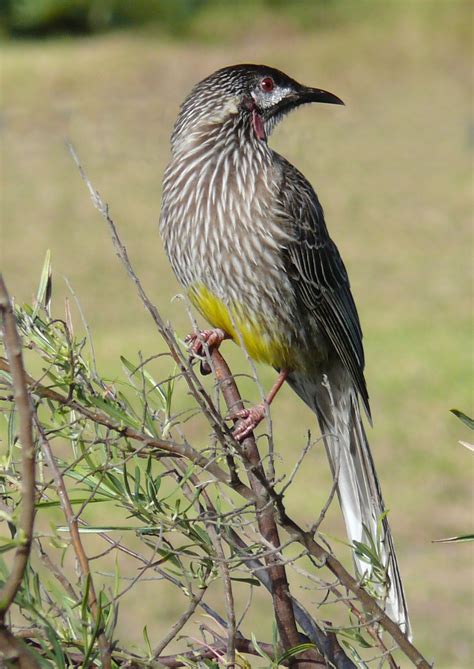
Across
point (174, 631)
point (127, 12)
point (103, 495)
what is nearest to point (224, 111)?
point (103, 495)

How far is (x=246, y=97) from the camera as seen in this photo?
367 centimetres

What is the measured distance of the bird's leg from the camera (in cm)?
172

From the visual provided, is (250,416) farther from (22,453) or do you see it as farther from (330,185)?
(330,185)

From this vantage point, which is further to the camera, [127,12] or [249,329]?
[127,12]

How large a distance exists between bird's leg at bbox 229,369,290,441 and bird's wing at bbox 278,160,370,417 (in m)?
0.22

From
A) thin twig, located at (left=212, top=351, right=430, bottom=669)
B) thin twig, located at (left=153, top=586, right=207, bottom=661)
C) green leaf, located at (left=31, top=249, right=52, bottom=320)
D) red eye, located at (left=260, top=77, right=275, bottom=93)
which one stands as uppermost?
red eye, located at (left=260, top=77, right=275, bottom=93)

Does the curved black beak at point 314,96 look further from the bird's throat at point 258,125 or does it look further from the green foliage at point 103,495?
the green foliage at point 103,495

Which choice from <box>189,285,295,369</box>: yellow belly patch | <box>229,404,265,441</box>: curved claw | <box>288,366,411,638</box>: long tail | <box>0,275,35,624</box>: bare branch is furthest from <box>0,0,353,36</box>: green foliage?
<box>0,275,35,624</box>: bare branch

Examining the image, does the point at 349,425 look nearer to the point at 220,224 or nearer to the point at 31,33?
the point at 220,224

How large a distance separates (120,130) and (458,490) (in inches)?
374

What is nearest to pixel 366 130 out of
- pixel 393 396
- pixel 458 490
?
pixel 393 396

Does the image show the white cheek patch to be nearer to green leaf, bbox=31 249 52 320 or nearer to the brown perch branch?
green leaf, bbox=31 249 52 320

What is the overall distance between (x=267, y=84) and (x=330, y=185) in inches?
399

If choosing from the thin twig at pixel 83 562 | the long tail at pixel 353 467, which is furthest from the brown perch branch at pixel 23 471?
the long tail at pixel 353 467
